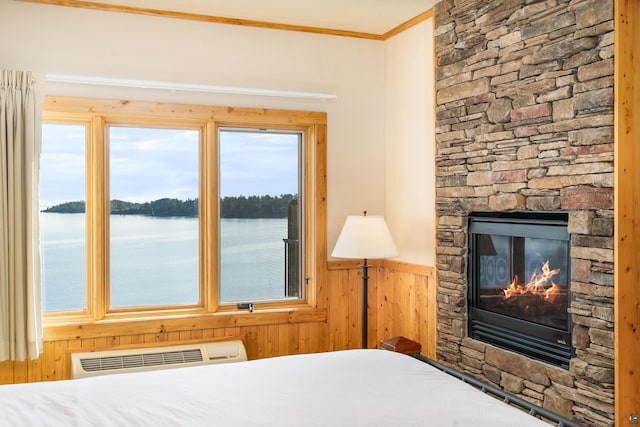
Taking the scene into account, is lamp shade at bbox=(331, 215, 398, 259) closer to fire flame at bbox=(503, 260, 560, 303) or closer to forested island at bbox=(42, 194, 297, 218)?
forested island at bbox=(42, 194, 297, 218)

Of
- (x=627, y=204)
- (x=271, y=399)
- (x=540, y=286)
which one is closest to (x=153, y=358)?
(x=271, y=399)

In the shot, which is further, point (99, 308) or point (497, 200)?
point (99, 308)

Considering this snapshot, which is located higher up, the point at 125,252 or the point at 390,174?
the point at 390,174

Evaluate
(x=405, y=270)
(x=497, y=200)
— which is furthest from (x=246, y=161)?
(x=497, y=200)

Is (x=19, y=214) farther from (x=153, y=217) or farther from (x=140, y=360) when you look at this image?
(x=140, y=360)

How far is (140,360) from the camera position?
377cm

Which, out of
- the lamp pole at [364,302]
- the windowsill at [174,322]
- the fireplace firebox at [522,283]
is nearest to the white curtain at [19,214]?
the windowsill at [174,322]

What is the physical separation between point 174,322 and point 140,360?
319mm

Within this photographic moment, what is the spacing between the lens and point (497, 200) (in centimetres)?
332

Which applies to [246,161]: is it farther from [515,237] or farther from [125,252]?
[515,237]

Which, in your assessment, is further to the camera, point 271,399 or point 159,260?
point 159,260

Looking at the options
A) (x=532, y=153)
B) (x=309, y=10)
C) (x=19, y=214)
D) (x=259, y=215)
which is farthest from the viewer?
(x=259, y=215)

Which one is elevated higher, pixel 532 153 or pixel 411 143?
pixel 411 143

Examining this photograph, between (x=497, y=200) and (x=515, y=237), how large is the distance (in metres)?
0.23
